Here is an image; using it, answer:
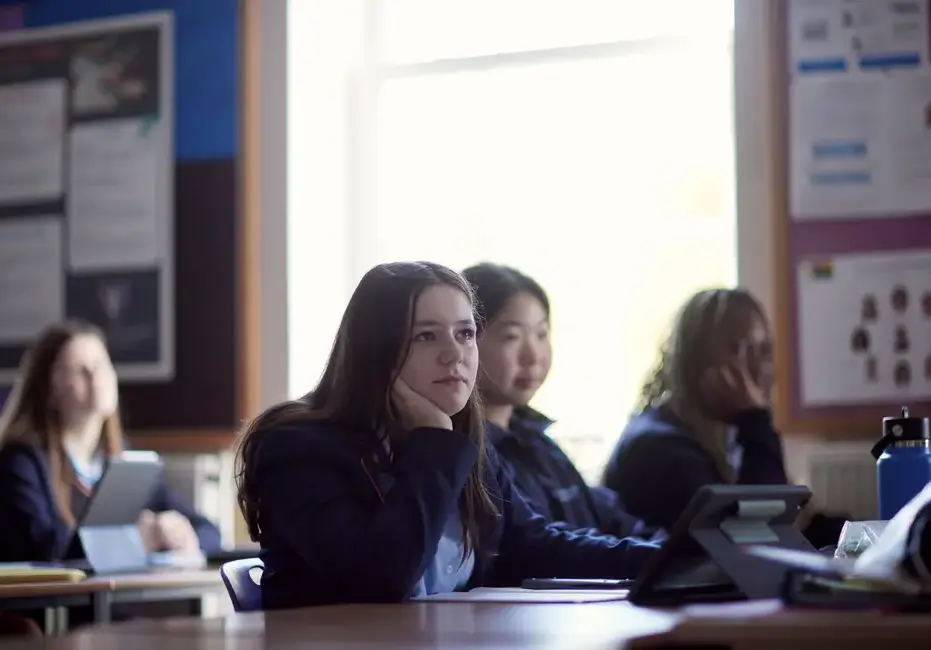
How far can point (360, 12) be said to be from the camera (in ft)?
16.0

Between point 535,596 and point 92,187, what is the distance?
12.1 feet

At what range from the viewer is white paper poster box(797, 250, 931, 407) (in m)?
3.88

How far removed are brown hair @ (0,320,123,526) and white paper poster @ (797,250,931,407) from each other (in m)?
2.15

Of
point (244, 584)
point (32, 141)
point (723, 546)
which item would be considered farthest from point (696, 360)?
point (32, 141)

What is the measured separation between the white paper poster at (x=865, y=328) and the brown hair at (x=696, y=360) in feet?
2.23

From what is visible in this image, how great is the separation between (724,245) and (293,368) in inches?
59.5

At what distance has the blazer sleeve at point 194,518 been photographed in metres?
3.91

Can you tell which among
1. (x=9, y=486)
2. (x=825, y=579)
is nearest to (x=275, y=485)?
(x=825, y=579)

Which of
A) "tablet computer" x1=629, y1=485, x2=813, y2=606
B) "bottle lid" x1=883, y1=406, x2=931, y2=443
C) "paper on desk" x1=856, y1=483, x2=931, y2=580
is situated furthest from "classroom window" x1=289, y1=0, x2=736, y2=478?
"paper on desk" x1=856, y1=483, x2=931, y2=580

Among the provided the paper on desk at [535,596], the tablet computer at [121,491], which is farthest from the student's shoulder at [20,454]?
the paper on desk at [535,596]

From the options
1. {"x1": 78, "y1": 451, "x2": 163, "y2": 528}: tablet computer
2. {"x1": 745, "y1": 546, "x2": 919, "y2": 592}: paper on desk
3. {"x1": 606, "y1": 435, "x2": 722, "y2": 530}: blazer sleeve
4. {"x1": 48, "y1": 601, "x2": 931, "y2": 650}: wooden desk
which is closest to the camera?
{"x1": 48, "y1": 601, "x2": 931, "y2": 650}: wooden desk

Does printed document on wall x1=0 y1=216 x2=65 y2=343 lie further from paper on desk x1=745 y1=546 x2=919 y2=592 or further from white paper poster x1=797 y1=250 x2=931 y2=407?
paper on desk x1=745 y1=546 x2=919 y2=592

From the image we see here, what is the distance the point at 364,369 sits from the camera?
185 cm

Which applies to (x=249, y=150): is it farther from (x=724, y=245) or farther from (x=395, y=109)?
(x=724, y=245)
